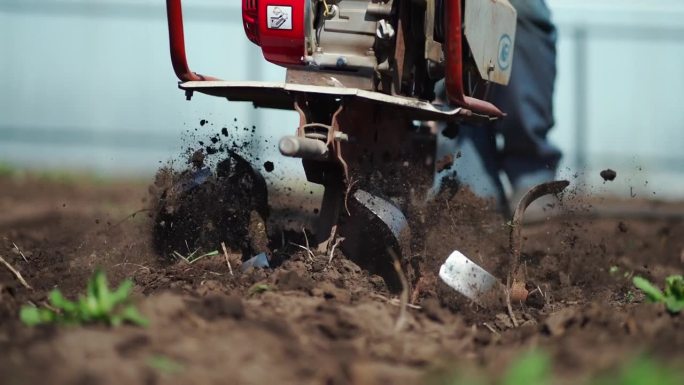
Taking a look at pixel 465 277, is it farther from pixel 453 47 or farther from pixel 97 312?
pixel 97 312

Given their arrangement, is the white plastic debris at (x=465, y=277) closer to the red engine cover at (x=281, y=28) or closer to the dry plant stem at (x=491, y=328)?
the dry plant stem at (x=491, y=328)

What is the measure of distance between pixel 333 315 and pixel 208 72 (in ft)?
29.1

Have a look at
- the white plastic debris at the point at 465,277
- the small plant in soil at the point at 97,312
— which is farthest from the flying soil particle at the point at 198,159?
the small plant in soil at the point at 97,312

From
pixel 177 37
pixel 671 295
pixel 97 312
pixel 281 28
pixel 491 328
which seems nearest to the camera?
pixel 97 312

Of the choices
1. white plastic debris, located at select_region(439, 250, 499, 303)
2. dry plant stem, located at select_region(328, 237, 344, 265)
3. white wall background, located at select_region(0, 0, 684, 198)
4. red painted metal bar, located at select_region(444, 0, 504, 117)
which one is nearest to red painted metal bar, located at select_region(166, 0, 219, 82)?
dry plant stem, located at select_region(328, 237, 344, 265)

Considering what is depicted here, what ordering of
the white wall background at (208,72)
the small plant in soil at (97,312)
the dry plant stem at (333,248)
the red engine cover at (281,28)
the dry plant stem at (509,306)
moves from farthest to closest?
the white wall background at (208,72), the red engine cover at (281,28), the dry plant stem at (333,248), the dry plant stem at (509,306), the small plant in soil at (97,312)

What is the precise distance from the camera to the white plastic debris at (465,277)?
470 centimetres

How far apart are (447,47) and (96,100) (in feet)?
29.8

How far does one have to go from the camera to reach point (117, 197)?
11.1 metres

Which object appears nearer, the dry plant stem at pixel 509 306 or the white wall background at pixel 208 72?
the dry plant stem at pixel 509 306

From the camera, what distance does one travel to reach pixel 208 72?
12.2 meters

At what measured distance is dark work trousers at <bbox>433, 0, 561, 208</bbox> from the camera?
7.95 meters

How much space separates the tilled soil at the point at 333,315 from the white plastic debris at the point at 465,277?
0.15 ft

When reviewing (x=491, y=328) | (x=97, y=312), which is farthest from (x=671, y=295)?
(x=97, y=312)
